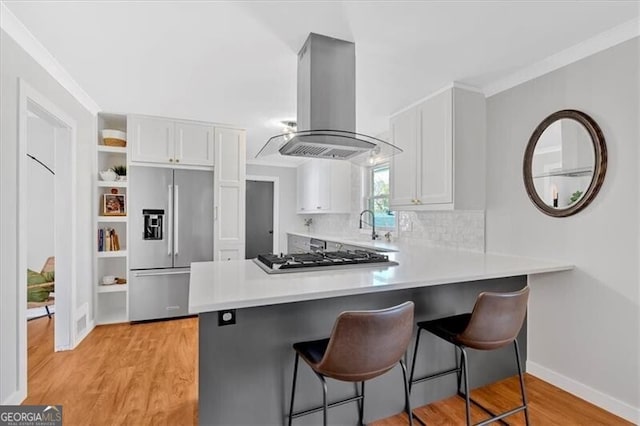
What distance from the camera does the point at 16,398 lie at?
1971 millimetres

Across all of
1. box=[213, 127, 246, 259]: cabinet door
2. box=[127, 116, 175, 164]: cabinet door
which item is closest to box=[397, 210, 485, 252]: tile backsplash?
box=[213, 127, 246, 259]: cabinet door

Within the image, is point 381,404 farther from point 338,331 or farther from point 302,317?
point 338,331

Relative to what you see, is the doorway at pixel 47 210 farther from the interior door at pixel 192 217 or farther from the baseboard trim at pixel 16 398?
the interior door at pixel 192 217

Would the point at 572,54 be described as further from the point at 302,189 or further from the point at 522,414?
the point at 302,189

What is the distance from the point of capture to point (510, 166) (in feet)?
8.50

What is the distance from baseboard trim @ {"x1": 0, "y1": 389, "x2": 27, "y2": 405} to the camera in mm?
1891

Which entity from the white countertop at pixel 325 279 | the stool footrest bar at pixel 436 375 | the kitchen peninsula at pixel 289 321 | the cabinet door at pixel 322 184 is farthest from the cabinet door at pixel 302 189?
the stool footrest bar at pixel 436 375

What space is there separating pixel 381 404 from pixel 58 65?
11.0 feet

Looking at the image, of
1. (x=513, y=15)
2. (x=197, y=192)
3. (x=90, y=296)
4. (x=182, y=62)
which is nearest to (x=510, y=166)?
(x=513, y=15)

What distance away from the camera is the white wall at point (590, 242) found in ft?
6.17

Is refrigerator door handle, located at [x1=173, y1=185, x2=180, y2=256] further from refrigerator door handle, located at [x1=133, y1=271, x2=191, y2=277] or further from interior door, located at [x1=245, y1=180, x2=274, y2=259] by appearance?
interior door, located at [x1=245, y1=180, x2=274, y2=259]

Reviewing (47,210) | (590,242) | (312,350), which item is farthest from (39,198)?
(590,242)

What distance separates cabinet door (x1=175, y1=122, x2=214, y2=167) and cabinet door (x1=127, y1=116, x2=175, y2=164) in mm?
76

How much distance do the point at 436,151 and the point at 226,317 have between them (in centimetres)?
222
